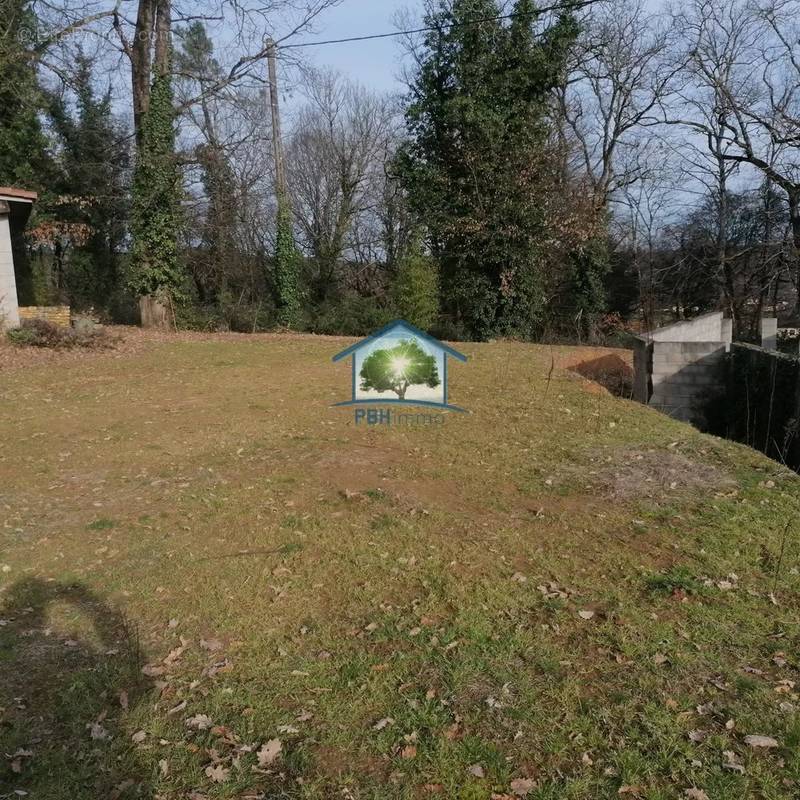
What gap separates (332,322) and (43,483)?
14.6 meters

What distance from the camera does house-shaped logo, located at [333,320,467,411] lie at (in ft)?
26.8

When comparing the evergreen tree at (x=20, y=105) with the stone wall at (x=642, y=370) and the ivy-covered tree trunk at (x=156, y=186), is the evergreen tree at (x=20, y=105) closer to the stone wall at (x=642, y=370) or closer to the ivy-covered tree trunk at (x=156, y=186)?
the ivy-covered tree trunk at (x=156, y=186)

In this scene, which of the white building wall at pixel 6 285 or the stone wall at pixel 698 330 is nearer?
the stone wall at pixel 698 330

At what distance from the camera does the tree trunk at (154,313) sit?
607 inches

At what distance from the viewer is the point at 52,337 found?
458 inches

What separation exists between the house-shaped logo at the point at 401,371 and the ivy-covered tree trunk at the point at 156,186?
8333 mm

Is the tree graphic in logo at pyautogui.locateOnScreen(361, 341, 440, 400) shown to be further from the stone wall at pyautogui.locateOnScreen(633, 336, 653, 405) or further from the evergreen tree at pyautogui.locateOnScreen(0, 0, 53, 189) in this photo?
the evergreen tree at pyautogui.locateOnScreen(0, 0, 53, 189)

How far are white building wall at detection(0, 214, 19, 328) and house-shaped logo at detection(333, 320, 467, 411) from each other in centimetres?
735

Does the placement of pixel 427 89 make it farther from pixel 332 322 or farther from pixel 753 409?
pixel 753 409

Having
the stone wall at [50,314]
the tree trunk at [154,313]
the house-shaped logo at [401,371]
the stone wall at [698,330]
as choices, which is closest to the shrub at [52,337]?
the stone wall at [50,314]

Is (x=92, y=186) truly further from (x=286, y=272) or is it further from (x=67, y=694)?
(x=67, y=694)

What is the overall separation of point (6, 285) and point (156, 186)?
4523 mm

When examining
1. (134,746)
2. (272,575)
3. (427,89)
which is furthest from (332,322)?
(134,746)

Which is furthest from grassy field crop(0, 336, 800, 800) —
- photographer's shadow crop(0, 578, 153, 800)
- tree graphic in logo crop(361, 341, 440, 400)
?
tree graphic in logo crop(361, 341, 440, 400)
